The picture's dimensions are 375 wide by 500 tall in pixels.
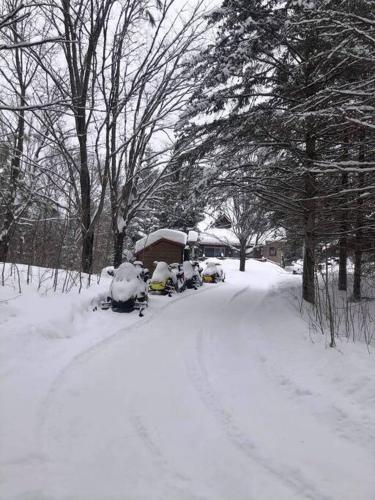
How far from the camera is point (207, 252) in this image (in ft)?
199

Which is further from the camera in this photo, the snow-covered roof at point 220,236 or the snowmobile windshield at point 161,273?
the snow-covered roof at point 220,236

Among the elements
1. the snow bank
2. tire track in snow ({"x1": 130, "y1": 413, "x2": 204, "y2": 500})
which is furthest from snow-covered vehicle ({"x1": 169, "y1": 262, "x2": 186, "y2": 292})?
tire track in snow ({"x1": 130, "y1": 413, "x2": 204, "y2": 500})

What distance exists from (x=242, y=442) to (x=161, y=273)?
1080cm

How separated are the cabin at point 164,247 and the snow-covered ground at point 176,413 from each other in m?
12.5

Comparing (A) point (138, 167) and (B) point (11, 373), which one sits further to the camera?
(A) point (138, 167)

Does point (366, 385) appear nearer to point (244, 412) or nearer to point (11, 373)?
point (244, 412)

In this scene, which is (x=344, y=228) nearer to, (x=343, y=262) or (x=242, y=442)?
(x=343, y=262)

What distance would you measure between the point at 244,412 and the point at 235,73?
29.9 ft

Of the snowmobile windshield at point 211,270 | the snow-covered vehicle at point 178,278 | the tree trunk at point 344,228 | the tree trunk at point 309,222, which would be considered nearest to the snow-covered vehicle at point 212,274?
the snowmobile windshield at point 211,270

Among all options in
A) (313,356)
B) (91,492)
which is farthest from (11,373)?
(313,356)

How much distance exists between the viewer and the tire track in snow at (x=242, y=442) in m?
2.84

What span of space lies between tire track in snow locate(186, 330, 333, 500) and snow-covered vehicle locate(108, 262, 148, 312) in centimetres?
431

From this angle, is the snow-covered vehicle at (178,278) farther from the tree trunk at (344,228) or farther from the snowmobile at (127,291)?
the tree trunk at (344,228)

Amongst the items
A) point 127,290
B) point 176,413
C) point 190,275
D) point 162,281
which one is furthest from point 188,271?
point 176,413
